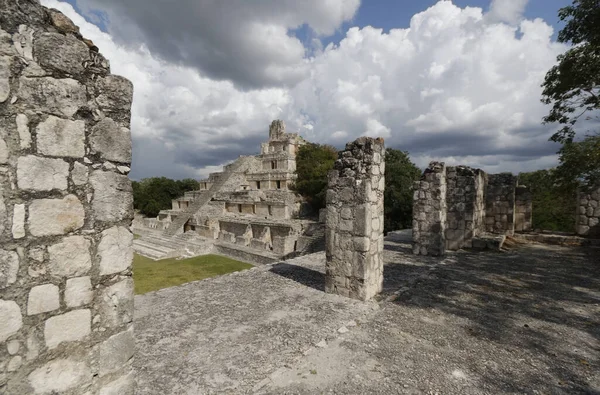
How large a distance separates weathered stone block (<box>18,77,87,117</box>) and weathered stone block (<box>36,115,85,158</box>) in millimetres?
63

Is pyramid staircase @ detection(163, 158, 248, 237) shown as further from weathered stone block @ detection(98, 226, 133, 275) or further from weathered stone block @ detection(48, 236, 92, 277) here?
weathered stone block @ detection(48, 236, 92, 277)

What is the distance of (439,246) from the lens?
9.05 metres

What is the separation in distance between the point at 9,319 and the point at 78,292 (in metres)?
0.34

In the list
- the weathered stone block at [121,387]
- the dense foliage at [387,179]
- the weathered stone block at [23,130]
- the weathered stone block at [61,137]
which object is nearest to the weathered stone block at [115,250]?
the weathered stone block at [61,137]

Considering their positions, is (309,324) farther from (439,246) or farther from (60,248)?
(439,246)

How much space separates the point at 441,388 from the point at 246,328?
257 centimetres

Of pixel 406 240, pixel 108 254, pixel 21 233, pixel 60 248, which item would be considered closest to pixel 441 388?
pixel 108 254

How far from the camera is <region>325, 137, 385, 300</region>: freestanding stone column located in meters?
5.48

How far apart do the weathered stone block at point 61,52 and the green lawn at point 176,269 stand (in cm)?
1044

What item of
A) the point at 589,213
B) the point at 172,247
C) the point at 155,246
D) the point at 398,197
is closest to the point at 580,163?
the point at 589,213

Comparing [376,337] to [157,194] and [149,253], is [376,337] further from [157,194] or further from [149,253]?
[157,194]

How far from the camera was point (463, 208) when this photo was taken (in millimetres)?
10250

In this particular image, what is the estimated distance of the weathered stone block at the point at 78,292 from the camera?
1.95 metres

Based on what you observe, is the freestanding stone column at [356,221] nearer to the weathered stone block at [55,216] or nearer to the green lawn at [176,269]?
Result: the weathered stone block at [55,216]
